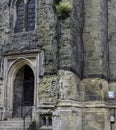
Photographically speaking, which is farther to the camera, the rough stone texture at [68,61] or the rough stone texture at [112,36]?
the rough stone texture at [112,36]

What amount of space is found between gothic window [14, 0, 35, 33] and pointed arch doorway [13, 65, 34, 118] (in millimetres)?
2195

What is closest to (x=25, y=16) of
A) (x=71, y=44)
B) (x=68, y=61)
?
(x=71, y=44)

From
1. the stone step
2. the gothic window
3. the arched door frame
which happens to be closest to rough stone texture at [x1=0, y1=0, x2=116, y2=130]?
the arched door frame

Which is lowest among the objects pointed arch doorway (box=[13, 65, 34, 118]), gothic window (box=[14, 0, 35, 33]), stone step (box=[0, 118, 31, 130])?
stone step (box=[0, 118, 31, 130])

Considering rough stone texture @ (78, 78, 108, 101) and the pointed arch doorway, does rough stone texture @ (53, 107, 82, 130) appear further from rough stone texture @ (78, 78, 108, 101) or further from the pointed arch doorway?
the pointed arch doorway

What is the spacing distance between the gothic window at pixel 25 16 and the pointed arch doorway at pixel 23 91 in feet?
7.20

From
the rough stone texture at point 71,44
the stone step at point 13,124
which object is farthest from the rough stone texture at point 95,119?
the stone step at point 13,124

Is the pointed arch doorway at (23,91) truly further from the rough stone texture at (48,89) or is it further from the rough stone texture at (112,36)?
the rough stone texture at (112,36)

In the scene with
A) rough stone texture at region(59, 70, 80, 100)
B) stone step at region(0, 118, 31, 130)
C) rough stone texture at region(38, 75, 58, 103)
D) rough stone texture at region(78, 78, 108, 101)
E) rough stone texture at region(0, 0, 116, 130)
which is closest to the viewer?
rough stone texture at region(59, 70, 80, 100)

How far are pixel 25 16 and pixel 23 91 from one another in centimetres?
422

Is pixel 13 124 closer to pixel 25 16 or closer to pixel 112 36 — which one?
pixel 25 16

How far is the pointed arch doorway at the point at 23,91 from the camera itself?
763 inches

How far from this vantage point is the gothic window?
64.5 ft

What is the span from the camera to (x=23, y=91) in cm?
1978
